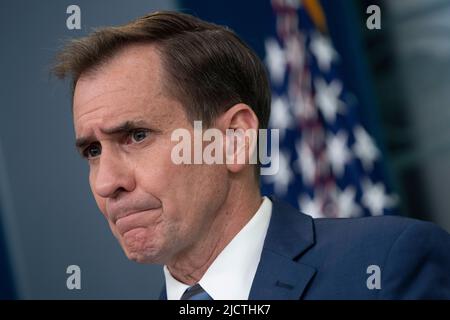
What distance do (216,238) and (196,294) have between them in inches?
5.7

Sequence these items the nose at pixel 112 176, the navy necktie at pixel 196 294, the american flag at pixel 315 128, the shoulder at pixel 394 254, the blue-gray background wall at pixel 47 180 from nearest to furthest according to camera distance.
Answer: the shoulder at pixel 394 254 < the nose at pixel 112 176 < the navy necktie at pixel 196 294 < the blue-gray background wall at pixel 47 180 < the american flag at pixel 315 128

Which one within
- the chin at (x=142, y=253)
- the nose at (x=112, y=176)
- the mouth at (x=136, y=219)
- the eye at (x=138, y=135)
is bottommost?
the chin at (x=142, y=253)

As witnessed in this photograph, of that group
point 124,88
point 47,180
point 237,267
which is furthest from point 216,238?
point 47,180

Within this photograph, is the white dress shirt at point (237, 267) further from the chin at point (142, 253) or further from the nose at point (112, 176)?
the nose at point (112, 176)

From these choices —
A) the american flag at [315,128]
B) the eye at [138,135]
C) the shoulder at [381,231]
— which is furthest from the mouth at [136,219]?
the american flag at [315,128]

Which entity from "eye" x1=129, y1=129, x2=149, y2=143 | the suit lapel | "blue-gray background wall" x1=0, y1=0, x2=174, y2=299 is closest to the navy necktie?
the suit lapel

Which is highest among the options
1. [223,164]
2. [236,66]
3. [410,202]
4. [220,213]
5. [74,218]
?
[236,66]

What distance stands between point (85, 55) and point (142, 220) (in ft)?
1.48

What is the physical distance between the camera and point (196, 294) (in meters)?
1.69

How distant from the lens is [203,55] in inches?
70.0

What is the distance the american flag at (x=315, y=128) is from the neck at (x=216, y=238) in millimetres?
1226

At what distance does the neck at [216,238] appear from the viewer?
1.72 metres

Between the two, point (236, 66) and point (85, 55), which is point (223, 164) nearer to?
point (236, 66)
